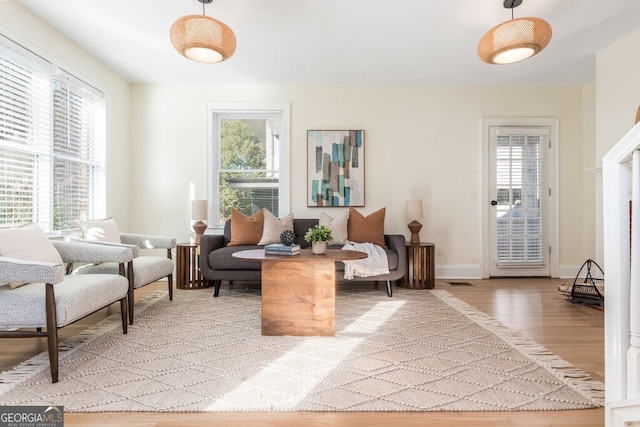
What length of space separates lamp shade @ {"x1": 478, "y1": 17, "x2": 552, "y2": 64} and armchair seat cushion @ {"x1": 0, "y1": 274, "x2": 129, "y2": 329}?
3.19 meters

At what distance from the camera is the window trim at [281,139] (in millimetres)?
4809

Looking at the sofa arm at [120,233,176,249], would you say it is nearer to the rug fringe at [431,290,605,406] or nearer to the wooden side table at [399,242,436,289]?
the wooden side table at [399,242,436,289]

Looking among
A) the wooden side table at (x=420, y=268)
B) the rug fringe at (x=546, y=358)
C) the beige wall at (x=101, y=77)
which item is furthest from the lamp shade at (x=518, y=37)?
the beige wall at (x=101, y=77)

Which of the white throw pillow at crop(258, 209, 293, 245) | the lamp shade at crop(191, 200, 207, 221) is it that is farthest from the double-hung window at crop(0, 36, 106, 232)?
the white throw pillow at crop(258, 209, 293, 245)

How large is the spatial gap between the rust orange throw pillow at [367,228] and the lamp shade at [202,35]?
2.33 meters

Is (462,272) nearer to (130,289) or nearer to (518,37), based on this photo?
(518,37)

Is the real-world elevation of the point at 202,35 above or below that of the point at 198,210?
above

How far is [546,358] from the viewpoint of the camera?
2184mm

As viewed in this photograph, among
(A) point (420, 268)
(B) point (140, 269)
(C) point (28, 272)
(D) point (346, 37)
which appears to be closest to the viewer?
(C) point (28, 272)

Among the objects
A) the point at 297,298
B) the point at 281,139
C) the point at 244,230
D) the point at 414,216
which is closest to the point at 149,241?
the point at 244,230

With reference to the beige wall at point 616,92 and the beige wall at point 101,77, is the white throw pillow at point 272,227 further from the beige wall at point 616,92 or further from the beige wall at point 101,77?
the beige wall at point 616,92

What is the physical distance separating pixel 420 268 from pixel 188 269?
8.71ft

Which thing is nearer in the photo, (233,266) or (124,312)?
(124,312)

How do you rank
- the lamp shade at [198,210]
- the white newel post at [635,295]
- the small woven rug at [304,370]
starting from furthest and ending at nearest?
1. the lamp shade at [198,210]
2. the small woven rug at [304,370]
3. the white newel post at [635,295]
